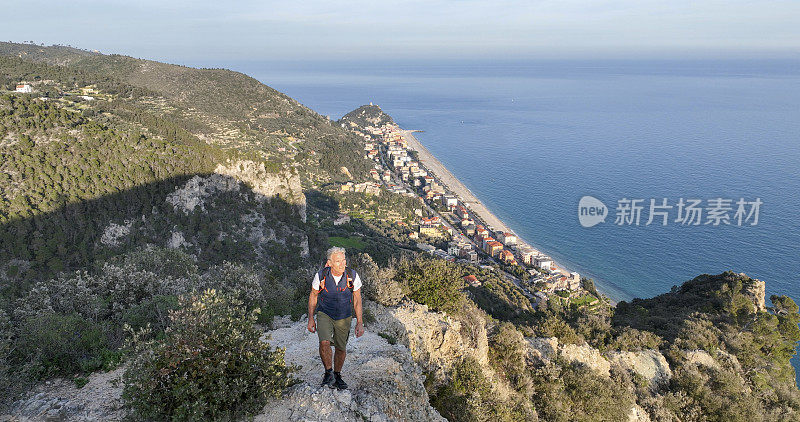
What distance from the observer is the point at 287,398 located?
5.98 meters

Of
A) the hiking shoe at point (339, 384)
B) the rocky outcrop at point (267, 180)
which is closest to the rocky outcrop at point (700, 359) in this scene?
the hiking shoe at point (339, 384)

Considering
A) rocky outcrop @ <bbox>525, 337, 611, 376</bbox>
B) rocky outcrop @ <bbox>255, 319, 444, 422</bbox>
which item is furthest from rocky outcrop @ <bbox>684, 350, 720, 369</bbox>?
rocky outcrop @ <bbox>255, 319, 444, 422</bbox>

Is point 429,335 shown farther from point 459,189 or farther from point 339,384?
point 459,189

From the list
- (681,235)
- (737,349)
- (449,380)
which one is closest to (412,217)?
(681,235)

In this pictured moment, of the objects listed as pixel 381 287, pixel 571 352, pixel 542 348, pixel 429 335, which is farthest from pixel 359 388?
pixel 571 352

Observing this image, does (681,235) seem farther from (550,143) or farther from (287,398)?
(287,398)

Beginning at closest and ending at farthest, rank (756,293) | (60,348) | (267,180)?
(60,348) → (756,293) → (267,180)

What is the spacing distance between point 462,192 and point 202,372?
7730cm

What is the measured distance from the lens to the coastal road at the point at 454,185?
2605 inches

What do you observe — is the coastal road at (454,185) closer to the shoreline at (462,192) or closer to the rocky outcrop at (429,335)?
the shoreline at (462,192)

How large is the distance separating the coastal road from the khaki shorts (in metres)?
58.6

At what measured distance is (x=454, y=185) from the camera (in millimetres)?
85000

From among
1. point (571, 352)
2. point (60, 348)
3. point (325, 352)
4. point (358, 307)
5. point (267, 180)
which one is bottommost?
point (571, 352)

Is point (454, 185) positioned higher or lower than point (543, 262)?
higher
